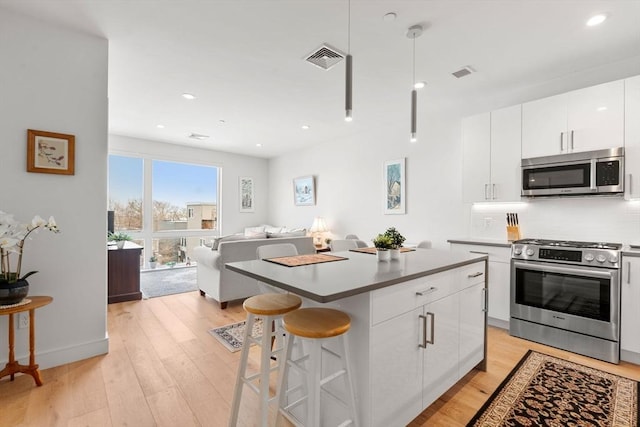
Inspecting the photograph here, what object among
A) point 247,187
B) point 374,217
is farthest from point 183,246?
point 374,217

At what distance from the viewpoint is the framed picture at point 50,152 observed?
231cm

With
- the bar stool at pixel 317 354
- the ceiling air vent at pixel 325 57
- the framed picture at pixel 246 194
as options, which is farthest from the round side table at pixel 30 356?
the framed picture at pixel 246 194

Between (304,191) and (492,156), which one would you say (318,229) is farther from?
(492,156)

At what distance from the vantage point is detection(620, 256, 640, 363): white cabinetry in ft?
7.99

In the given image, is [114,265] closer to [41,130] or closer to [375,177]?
[41,130]

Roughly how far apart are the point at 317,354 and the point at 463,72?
3.10m

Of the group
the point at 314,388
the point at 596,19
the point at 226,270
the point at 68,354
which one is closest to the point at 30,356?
the point at 68,354

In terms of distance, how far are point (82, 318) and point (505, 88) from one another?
191 inches

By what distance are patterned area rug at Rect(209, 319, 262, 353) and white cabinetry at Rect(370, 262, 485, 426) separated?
1.50 meters

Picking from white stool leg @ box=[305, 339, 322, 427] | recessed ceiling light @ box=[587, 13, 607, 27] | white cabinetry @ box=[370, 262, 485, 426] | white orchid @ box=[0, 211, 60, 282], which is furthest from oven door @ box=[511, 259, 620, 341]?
white orchid @ box=[0, 211, 60, 282]

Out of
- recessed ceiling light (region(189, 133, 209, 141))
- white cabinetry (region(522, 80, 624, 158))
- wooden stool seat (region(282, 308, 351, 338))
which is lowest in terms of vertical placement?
wooden stool seat (region(282, 308, 351, 338))

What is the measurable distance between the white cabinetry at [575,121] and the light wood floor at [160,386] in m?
1.94

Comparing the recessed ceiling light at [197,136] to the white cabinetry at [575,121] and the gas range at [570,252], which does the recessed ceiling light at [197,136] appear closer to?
the white cabinetry at [575,121]

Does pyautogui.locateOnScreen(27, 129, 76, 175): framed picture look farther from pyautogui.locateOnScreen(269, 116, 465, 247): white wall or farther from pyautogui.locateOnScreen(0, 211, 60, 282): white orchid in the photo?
pyautogui.locateOnScreen(269, 116, 465, 247): white wall
